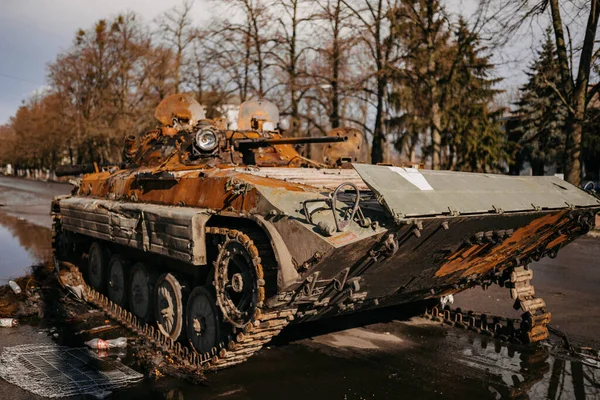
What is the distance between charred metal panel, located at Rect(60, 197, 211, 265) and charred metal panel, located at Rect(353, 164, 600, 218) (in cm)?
193

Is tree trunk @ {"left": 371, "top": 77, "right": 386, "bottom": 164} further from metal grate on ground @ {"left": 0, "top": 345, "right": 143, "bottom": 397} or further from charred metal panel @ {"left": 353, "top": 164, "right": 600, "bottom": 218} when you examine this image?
metal grate on ground @ {"left": 0, "top": 345, "right": 143, "bottom": 397}

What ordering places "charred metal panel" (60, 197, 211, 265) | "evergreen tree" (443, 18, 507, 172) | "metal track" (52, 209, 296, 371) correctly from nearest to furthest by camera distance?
"metal track" (52, 209, 296, 371) < "charred metal panel" (60, 197, 211, 265) < "evergreen tree" (443, 18, 507, 172)

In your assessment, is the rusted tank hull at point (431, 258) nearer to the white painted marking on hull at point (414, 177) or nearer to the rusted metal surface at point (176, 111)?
the white painted marking on hull at point (414, 177)

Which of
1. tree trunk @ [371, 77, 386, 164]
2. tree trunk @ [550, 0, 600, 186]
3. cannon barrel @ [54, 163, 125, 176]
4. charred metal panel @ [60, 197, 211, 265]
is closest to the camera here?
charred metal panel @ [60, 197, 211, 265]

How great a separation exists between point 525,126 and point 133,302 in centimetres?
3402

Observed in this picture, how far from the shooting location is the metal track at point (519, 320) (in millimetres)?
7293

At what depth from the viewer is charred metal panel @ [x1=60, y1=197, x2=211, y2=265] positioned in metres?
5.91

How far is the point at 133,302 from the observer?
28.1 feet

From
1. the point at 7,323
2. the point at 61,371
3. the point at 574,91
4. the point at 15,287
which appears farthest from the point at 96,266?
the point at 574,91

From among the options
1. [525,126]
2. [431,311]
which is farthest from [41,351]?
[525,126]

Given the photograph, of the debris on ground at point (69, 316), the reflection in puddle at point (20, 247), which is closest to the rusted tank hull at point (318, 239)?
the debris on ground at point (69, 316)

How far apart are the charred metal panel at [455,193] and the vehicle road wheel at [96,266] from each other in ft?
20.4

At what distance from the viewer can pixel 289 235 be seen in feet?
16.5

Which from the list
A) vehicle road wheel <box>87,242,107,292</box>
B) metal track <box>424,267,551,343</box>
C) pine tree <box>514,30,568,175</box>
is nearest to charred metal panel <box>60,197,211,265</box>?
vehicle road wheel <box>87,242,107,292</box>
